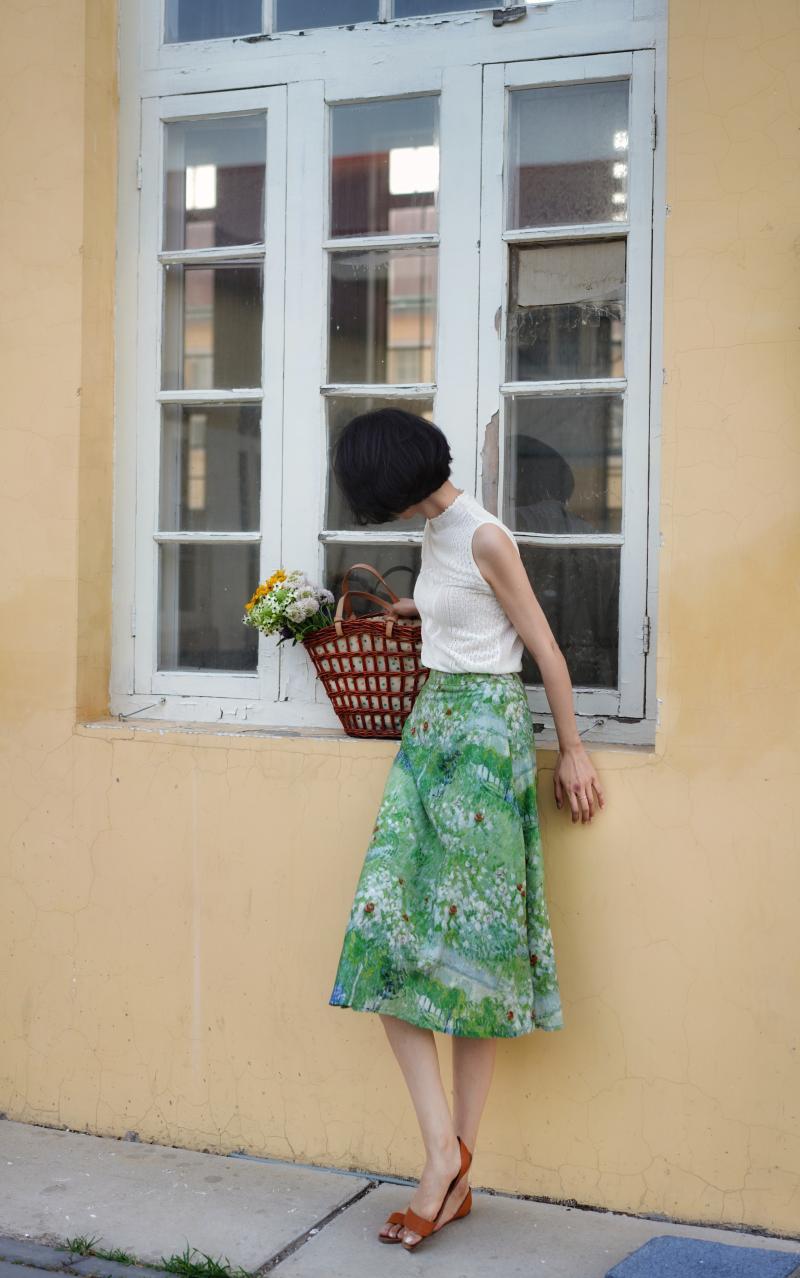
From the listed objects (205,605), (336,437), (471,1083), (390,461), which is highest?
(336,437)

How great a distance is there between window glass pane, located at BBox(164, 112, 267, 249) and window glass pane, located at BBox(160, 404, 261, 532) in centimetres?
47

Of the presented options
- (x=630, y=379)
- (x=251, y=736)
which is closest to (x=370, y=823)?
(x=251, y=736)

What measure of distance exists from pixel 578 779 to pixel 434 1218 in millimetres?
980

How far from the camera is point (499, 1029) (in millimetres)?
2770

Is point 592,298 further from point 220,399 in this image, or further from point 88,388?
point 88,388

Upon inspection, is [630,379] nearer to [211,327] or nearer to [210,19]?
[211,327]

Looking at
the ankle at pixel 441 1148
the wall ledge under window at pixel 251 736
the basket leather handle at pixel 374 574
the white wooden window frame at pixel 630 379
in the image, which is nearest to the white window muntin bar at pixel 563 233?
the white wooden window frame at pixel 630 379

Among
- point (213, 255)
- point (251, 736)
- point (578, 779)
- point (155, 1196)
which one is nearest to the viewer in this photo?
point (578, 779)

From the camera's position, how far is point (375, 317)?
346cm

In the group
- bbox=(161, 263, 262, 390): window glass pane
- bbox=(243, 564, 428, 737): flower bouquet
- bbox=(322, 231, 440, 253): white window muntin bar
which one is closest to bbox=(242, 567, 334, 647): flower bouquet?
bbox=(243, 564, 428, 737): flower bouquet

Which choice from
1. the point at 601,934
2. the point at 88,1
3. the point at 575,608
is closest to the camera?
the point at 601,934

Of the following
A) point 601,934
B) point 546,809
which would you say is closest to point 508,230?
point 546,809

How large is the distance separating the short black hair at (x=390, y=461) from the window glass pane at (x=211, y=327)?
80 cm

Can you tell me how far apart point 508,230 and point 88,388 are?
1168 mm
